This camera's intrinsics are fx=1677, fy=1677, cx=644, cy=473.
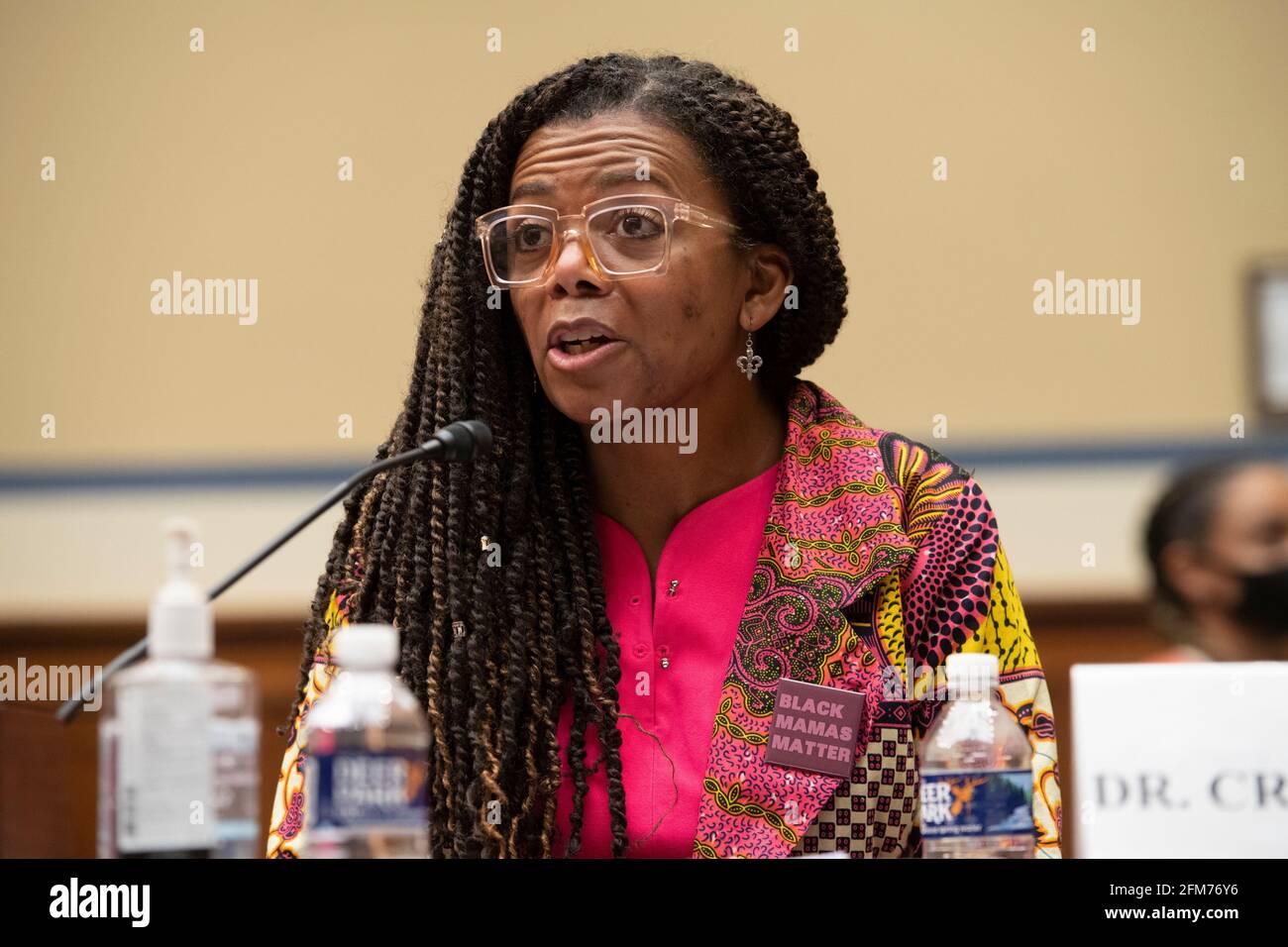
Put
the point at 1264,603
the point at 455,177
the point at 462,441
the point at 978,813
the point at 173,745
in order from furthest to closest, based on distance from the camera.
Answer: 1. the point at 455,177
2. the point at 1264,603
3. the point at 462,441
4. the point at 978,813
5. the point at 173,745

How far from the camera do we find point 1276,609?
3.10 metres

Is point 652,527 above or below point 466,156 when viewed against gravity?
below

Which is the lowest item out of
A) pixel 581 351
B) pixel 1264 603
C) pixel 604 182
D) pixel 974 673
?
pixel 974 673

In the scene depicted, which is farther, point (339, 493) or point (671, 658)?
point (671, 658)

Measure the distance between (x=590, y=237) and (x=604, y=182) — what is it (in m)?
0.08

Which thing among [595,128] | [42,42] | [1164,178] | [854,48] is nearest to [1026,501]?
[1164,178]

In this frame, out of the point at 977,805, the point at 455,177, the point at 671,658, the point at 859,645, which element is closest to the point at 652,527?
the point at 671,658

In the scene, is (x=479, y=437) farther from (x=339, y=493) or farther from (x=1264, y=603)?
(x=1264, y=603)

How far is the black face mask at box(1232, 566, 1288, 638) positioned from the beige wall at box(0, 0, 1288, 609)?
1.25 metres

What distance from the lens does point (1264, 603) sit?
3127 millimetres

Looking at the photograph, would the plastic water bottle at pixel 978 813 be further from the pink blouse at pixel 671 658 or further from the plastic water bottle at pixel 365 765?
the pink blouse at pixel 671 658

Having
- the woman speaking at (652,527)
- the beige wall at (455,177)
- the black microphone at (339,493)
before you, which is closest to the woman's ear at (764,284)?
the woman speaking at (652,527)
